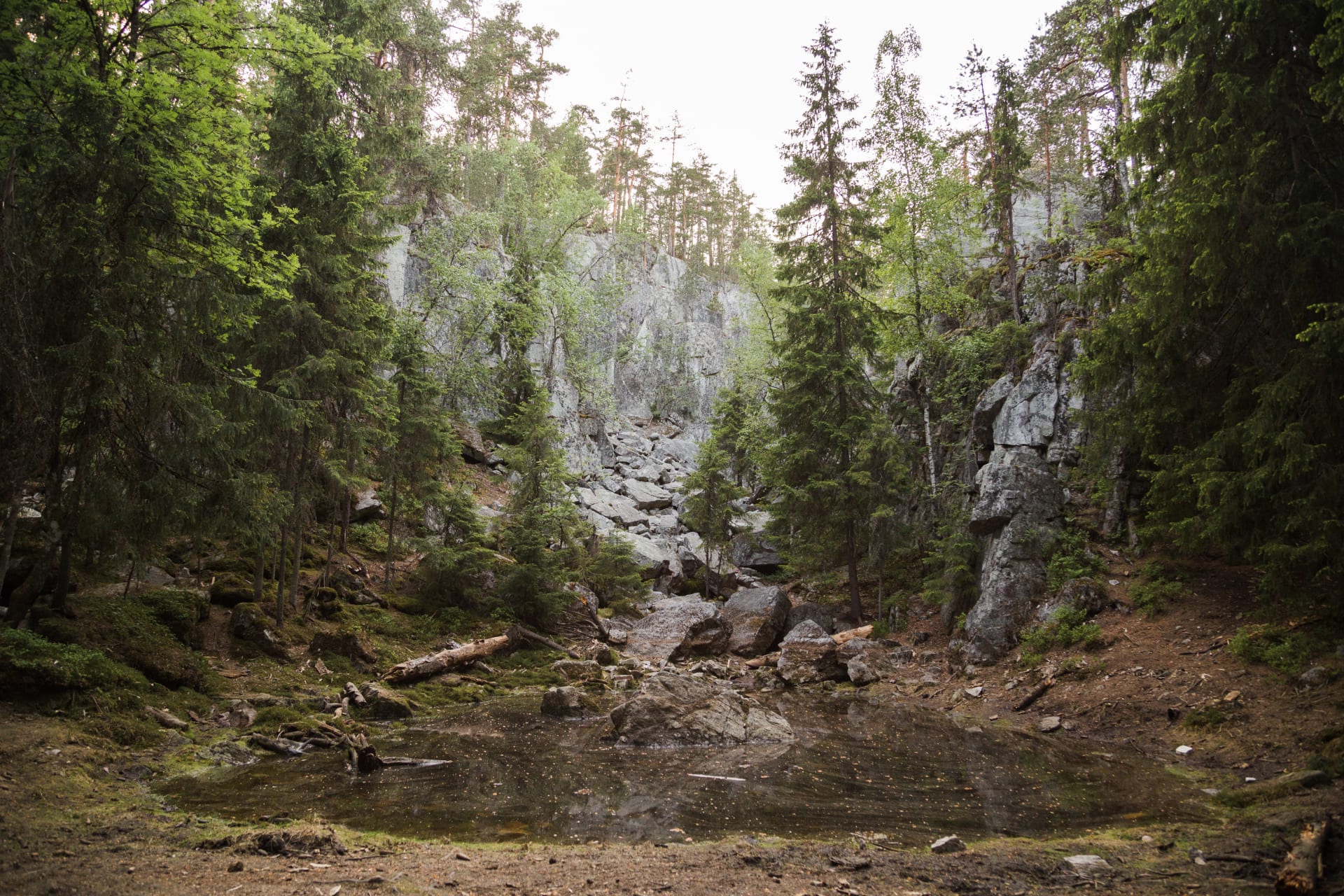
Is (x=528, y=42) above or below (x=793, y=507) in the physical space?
above

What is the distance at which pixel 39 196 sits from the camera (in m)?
7.45

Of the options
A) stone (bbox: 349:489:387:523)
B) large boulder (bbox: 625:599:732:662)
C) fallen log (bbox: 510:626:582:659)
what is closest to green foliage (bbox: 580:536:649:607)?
large boulder (bbox: 625:599:732:662)

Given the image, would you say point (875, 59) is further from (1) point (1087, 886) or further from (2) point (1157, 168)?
(1) point (1087, 886)

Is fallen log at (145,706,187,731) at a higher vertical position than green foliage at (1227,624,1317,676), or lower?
lower

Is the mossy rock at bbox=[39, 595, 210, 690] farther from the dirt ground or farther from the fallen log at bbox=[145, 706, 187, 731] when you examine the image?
the dirt ground

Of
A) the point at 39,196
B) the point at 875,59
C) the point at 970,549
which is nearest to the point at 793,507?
the point at 970,549

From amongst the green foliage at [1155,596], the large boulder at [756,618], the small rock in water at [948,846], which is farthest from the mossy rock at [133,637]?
the green foliage at [1155,596]

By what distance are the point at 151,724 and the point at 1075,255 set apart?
24085mm

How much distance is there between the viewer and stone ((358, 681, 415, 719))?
11.5 meters

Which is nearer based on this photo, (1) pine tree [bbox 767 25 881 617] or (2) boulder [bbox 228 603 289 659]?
(2) boulder [bbox 228 603 289 659]

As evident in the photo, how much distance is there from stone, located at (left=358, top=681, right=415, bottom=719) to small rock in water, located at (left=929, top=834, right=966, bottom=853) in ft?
30.3

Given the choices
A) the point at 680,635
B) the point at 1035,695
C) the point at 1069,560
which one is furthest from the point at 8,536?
the point at 1069,560

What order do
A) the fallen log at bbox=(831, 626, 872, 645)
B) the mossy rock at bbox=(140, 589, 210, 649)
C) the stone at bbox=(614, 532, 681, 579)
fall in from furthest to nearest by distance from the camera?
the stone at bbox=(614, 532, 681, 579) < the fallen log at bbox=(831, 626, 872, 645) < the mossy rock at bbox=(140, 589, 210, 649)

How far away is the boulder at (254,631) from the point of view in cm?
1238
